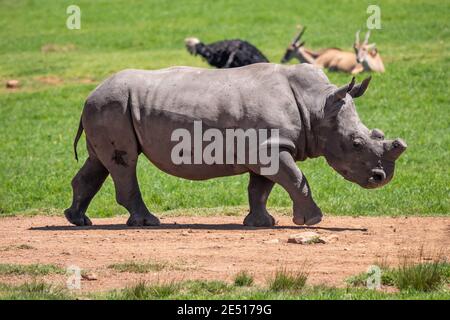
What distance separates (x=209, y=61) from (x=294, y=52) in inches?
109

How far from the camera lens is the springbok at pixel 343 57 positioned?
1067 inches

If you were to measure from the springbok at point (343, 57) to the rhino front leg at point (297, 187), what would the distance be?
1411 centimetres

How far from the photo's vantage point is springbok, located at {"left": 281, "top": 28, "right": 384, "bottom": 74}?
27094mm

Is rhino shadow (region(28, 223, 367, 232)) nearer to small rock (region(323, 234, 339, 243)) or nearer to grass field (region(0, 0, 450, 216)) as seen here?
small rock (region(323, 234, 339, 243))

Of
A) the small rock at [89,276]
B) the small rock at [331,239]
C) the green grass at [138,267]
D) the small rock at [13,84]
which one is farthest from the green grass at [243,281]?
the small rock at [13,84]

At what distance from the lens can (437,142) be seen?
2016 centimetres

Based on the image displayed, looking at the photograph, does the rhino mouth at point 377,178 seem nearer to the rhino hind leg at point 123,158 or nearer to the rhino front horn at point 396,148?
the rhino front horn at point 396,148

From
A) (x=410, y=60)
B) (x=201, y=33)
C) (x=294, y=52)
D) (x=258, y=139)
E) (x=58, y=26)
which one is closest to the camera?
(x=258, y=139)

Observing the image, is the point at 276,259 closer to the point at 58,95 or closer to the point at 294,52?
the point at 58,95

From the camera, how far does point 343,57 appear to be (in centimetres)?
2836

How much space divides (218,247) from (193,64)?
18312 millimetres

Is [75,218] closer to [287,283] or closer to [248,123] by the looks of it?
[248,123]

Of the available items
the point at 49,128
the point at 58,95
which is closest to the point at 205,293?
the point at 49,128

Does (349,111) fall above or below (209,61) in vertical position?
above
